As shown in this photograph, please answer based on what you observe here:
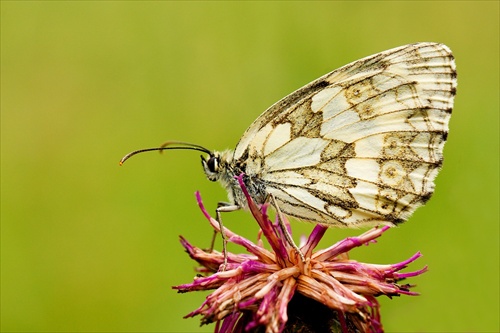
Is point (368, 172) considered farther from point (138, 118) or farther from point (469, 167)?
point (138, 118)

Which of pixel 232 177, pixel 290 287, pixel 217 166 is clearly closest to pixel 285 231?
pixel 290 287

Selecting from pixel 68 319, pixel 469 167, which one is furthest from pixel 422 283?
pixel 68 319

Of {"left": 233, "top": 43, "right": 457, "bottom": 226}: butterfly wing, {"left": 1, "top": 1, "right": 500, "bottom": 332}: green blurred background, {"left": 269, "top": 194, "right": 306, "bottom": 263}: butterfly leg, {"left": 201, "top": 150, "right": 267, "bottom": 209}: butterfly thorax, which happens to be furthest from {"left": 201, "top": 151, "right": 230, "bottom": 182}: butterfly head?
{"left": 1, "top": 1, "right": 500, "bottom": 332}: green blurred background

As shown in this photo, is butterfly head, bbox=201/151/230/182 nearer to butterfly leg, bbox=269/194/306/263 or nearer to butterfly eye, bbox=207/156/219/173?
butterfly eye, bbox=207/156/219/173

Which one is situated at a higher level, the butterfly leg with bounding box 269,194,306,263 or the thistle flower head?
the butterfly leg with bounding box 269,194,306,263

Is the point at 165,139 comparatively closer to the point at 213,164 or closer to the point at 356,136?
the point at 213,164

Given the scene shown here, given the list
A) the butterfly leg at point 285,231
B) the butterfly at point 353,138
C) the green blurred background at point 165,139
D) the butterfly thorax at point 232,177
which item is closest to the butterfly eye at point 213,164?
the butterfly thorax at point 232,177
